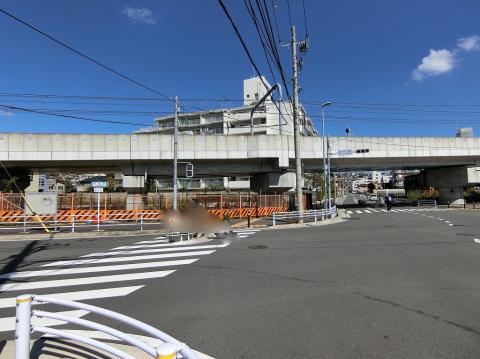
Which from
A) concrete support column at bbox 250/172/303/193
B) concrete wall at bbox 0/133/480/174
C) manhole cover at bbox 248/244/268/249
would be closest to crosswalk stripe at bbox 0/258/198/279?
manhole cover at bbox 248/244/268/249

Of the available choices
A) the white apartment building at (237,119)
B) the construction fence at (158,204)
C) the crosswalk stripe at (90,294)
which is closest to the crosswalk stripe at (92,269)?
the crosswalk stripe at (90,294)

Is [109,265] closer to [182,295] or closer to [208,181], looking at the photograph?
[182,295]

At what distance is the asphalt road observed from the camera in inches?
181

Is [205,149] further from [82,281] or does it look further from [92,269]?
[82,281]

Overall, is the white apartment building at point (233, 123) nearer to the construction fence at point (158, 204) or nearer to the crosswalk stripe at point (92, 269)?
the construction fence at point (158, 204)

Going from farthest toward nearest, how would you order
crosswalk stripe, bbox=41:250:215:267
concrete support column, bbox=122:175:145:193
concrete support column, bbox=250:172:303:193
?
concrete support column, bbox=250:172:303:193, concrete support column, bbox=122:175:145:193, crosswalk stripe, bbox=41:250:215:267

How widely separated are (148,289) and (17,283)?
336 cm

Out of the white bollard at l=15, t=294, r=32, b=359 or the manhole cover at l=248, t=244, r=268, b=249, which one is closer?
the white bollard at l=15, t=294, r=32, b=359

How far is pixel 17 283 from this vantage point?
321 inches

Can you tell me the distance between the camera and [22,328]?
335cm

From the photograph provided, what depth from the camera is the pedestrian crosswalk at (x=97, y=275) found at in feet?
23.2

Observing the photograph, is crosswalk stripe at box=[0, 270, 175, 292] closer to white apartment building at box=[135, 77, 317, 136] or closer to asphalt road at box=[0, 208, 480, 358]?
asphalt road at box=[0, 208, 480, 358]

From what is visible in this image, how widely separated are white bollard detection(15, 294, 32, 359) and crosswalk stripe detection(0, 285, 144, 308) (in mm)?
3656

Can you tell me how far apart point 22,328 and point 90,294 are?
3992 millimetres
